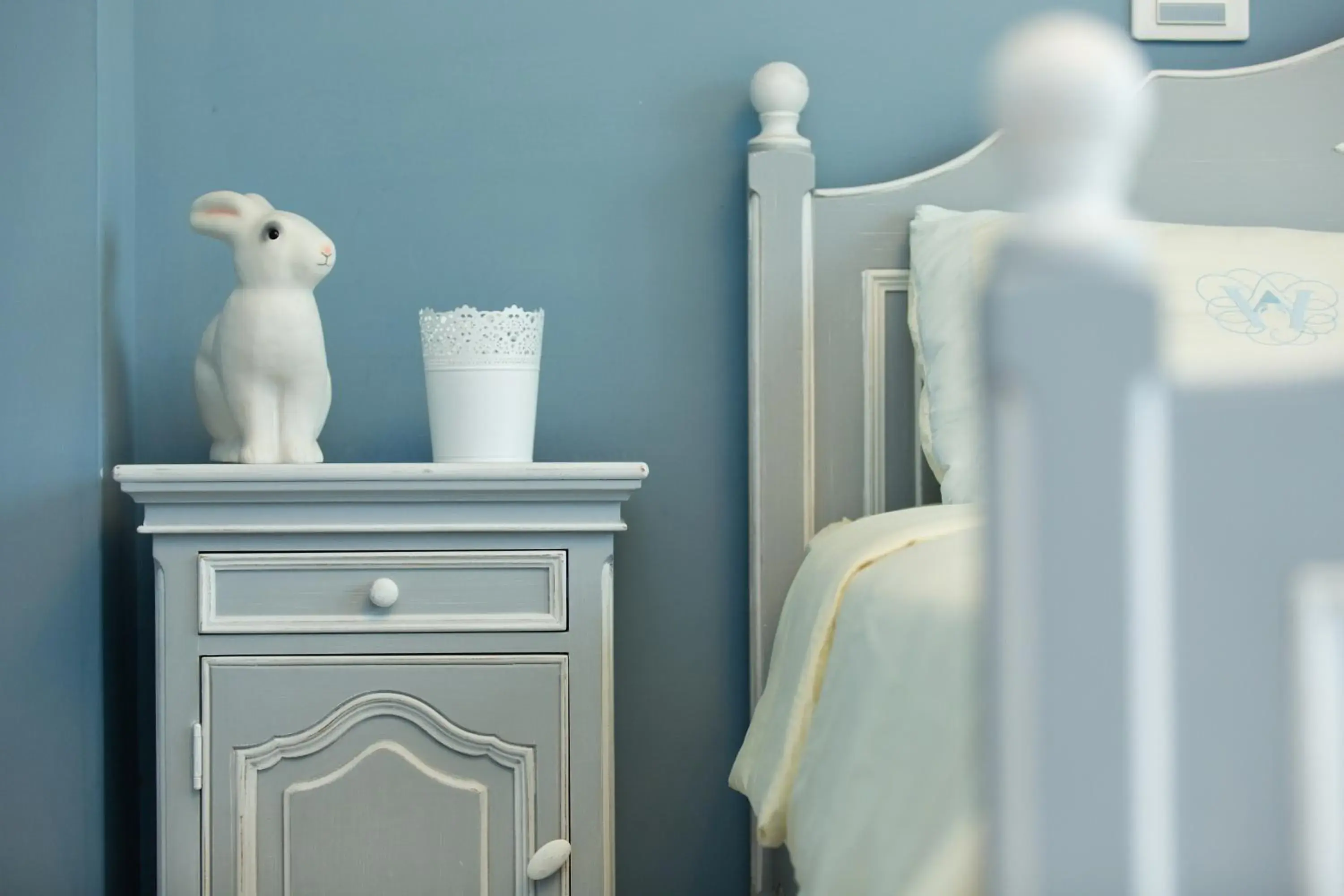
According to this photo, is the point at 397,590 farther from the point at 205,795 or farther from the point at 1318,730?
the point at 1318,730

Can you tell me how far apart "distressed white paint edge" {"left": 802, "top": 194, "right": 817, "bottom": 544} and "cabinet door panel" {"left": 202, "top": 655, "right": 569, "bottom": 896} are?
1.56ft

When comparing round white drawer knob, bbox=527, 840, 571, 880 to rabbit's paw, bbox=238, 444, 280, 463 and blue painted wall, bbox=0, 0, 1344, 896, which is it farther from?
rabbit's paw, bbox=238, 444, 280, 463

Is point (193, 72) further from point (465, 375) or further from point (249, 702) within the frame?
point (249, 702)

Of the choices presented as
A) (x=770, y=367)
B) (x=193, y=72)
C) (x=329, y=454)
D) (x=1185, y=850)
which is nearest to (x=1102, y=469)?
(x=1185, y=850)

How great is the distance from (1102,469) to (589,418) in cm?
157

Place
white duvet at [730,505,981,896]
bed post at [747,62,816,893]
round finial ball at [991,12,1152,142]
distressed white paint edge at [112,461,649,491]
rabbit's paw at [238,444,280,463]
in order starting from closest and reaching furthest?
round finial ball at [991,12,1152,142] → white duvet at [730,505,981,896] → distressed white paint edge at [112,461,649,491] → rabbit's paw at [238,444,280,463] → bed post at [747,62,816,893]

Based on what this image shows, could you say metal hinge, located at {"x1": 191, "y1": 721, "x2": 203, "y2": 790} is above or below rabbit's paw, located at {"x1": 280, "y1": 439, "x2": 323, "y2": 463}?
below

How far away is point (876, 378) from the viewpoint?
6.31 ft

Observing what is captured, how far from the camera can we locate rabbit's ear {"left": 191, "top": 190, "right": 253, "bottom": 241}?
1719 millimetres

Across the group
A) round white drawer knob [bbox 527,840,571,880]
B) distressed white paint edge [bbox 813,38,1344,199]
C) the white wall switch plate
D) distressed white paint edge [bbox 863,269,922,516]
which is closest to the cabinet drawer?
round white drawer knob [bbox 527,840,571,880]

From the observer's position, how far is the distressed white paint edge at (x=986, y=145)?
193 cm

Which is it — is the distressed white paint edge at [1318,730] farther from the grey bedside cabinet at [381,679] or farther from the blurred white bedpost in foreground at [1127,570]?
the grey bedside cabinet at [381,679]

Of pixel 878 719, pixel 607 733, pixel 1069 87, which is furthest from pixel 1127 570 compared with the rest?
pixel 607 733

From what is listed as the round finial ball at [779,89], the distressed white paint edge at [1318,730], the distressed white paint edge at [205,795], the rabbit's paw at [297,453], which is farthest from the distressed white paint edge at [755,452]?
the distressed white paint edge at [1318,730]
